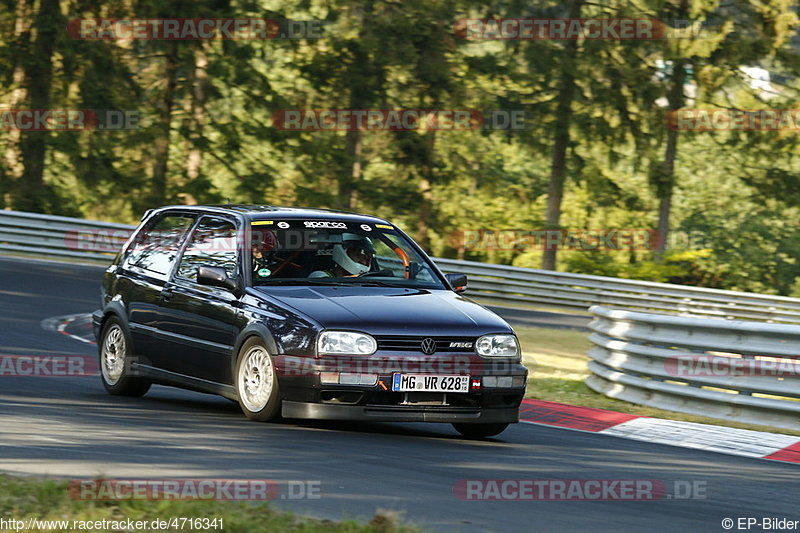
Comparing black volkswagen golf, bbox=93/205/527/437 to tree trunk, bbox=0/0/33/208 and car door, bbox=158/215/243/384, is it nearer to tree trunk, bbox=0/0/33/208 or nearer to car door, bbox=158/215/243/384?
car door, bbox=158/215/243/384

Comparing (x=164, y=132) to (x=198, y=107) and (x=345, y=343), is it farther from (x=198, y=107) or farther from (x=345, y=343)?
(x=345, y=343)

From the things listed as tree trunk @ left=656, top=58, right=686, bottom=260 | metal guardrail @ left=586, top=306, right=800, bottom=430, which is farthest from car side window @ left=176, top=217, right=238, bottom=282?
tree trunk @ left=656, top=58, right=686, bottom=260

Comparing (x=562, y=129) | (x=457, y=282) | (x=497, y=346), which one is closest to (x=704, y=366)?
(x=457, y=282)

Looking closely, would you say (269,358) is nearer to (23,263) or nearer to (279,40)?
(23,263)

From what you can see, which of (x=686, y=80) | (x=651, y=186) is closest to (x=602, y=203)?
(x=651, y=186)

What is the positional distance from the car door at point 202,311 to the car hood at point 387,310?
40cm

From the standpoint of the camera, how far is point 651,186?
34.1 m

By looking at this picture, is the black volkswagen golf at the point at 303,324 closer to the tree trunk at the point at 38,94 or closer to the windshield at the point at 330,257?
the windshield at the point at 330,257

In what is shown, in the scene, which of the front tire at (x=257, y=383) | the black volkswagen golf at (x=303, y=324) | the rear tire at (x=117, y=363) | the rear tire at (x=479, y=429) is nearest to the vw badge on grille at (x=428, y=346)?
the black volkswagen golf at (x=303, y=324)

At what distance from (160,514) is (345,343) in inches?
115

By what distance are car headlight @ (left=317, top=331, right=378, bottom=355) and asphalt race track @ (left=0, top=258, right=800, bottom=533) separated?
580 millimetres

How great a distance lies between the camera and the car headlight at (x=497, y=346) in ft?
27.7

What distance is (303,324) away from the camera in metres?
8.23

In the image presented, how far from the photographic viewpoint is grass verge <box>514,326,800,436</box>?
11113 millimetres
